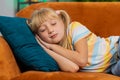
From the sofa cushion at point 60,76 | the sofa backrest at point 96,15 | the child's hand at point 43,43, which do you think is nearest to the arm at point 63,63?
the child's hand at point 43,43

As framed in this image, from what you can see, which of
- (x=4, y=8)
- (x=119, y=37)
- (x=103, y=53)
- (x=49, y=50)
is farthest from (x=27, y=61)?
(x=4, y=8)

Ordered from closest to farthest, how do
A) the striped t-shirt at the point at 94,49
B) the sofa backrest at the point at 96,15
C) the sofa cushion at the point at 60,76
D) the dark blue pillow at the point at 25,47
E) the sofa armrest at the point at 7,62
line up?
the sofa cushion at the point at 60,76, the sofa armrest at the point at 7,62, the dark blue pillow at the point at 25,47, the striped t-shirt at the point at 94,49, the sofa backrest at the point at 96,15

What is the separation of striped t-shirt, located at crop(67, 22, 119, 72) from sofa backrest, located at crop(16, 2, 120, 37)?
226 millimetres

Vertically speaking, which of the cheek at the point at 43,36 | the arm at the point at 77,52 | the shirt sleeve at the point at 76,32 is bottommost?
the arm at the point at 77,52

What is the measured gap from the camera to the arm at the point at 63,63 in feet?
5.10

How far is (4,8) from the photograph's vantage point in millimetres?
3168

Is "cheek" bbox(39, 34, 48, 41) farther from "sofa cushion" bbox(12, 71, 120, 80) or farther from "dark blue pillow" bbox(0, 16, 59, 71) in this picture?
"sofa cushion" bbox(12, 71, 120, 80)

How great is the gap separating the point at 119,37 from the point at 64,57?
1.26 ft

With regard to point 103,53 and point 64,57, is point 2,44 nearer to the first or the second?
point 64,57

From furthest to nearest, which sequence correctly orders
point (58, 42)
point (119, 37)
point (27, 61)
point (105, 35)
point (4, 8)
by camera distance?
point (4, 8), point (105, 35), point (119, 37), point (58, 42), point (27, 61)

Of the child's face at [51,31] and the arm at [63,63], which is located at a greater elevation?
the child's face at [51,31]

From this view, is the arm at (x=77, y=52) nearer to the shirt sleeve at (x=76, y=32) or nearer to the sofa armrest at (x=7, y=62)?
the shirt sleeve at (x=76, y=32)

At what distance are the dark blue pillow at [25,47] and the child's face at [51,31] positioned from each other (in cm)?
6

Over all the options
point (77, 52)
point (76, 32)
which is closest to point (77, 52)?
point (77, 52)
